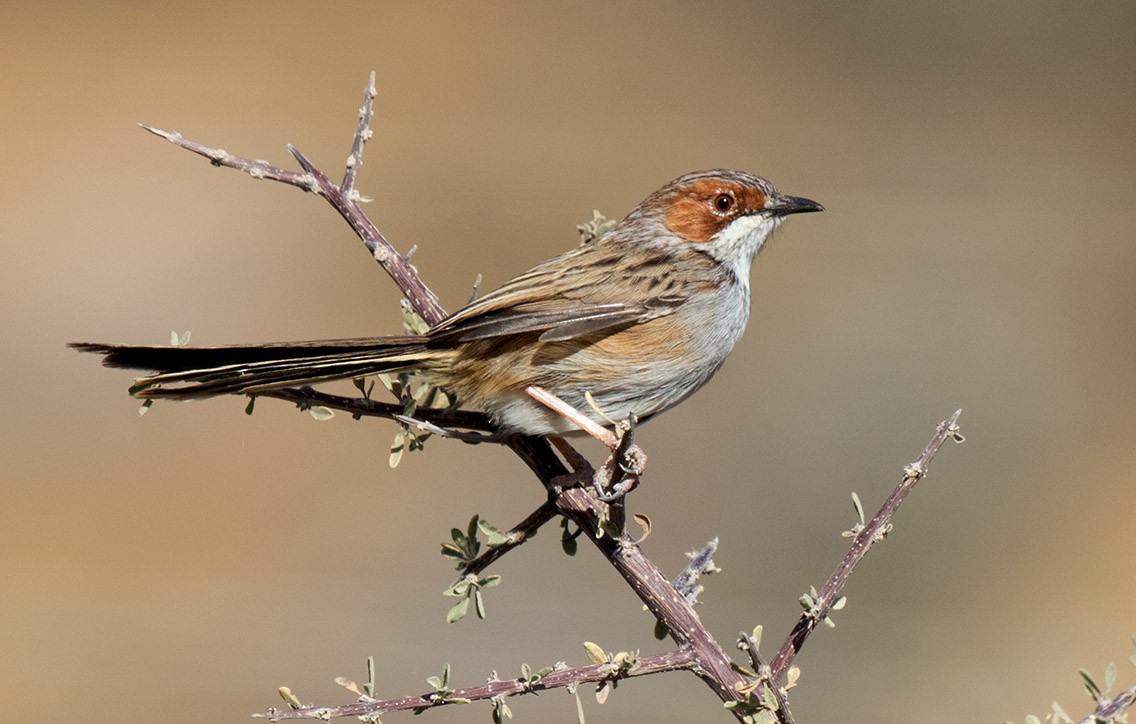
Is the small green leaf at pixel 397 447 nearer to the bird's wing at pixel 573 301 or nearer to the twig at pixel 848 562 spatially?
the bird's wing at pixel 573 301

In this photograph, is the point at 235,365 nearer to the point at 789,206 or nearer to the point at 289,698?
the point at 289,698

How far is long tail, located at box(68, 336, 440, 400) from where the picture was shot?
10.4 feet

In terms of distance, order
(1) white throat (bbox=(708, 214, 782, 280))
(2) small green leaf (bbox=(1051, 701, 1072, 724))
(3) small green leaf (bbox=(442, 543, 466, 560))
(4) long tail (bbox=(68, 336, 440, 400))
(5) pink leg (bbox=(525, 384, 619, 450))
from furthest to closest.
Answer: (1) white throat (bbox=(708, 214, 782, 280)) → (5) pink leg (bbox=(525, 384, 619, 450)) → (3) small green leaf (bbox=(442, 543, 466, 560)) → (4) long tail (bbox=(68, 336, 440, 400)) → (2) small green leaf (bbox=(1051, 701, 1072, 724))

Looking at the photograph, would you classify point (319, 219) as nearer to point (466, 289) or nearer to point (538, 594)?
point (466, 289)

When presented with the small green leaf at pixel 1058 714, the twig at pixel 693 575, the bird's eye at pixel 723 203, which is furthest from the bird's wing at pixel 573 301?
the small green leaf at pixel 1058 714

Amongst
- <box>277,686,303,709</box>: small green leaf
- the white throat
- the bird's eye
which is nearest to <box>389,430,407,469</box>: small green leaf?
<box>277,686,303,709</box>: small green leaf

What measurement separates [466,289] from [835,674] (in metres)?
4.41

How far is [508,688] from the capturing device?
3031mm

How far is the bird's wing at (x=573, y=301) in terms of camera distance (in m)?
3.84

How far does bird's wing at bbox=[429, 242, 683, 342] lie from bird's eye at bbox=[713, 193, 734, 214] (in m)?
0.50

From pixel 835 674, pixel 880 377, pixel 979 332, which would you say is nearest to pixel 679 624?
pixel 835 674

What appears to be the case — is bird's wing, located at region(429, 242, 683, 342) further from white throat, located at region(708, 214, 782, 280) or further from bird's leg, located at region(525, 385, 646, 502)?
white throat, located at region(708, 214, 782, 280)

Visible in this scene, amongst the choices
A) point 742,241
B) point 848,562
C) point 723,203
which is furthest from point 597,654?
point 723,203

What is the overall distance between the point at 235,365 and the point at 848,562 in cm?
169
